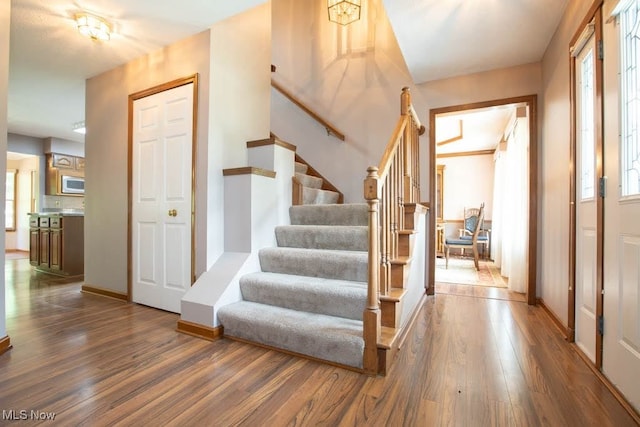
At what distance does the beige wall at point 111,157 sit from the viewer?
2840 mm

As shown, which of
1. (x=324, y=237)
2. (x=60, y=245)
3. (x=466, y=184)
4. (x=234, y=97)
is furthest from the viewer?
(x=466, y=184)

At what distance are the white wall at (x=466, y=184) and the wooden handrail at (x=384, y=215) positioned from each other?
470 centimetres

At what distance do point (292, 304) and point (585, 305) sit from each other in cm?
190

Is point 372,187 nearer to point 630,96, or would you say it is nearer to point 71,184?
point 630,96

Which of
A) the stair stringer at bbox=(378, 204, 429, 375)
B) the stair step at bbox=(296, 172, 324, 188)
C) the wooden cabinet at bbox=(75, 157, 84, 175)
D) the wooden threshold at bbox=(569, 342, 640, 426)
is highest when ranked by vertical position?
the wooden cabinet at bbox=(75, 157, 84, 175)

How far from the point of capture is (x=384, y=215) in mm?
1923

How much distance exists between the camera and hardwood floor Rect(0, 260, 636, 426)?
1303 mm

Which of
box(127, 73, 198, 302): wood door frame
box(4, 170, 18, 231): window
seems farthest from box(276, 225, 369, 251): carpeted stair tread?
box(4, 170, 18, 231): window

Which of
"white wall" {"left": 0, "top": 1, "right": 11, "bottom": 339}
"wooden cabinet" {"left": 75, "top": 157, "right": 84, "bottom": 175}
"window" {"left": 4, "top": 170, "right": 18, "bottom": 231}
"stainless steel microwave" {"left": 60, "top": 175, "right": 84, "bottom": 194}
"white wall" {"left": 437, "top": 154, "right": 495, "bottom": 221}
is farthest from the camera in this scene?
"window" {"left": 4, "top": 170, "right": 18, "bottom": 231}

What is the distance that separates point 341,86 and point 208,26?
1.87 m

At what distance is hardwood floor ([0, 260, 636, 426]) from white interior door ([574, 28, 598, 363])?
22 centimetres

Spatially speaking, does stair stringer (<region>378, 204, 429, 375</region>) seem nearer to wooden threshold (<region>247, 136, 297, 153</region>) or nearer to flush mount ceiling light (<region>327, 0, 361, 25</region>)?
wooden threshold (<region>247, 136, 297, 153</region>)

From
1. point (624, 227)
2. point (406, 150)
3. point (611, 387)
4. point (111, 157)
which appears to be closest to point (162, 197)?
point (111, 157)

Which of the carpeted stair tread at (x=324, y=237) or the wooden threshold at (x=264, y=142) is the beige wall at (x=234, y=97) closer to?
the wooden threshold at (x=264, y=142)
